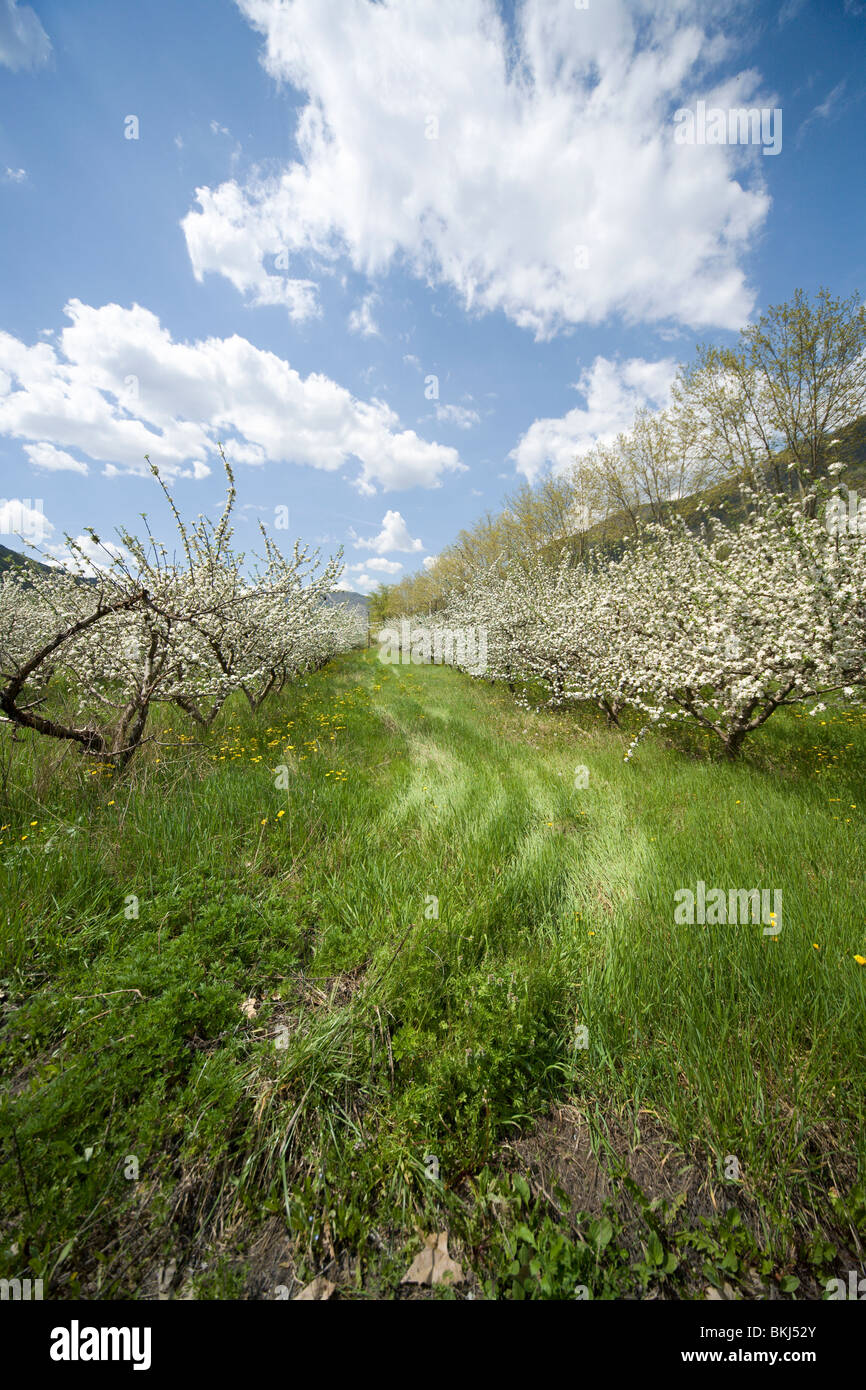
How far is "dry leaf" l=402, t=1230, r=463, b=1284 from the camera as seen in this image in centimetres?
167

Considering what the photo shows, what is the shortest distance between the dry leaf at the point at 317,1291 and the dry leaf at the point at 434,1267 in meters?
0.29

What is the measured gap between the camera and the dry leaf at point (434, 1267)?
1.67m

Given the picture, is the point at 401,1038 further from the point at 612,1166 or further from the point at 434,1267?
the point at 612,1166

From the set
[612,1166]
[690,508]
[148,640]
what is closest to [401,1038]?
[612,1166]

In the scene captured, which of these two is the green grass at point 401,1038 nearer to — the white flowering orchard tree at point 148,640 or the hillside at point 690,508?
the white flowering orchard tree at point 148,640

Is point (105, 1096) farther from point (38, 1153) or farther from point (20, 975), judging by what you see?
point (20, 975)

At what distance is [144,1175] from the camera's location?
1932mm

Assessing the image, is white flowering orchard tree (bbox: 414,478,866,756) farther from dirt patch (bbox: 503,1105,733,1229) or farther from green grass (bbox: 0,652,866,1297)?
dirt patch (bbox: 503,1105,733,1229)

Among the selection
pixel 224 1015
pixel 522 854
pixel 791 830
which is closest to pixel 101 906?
pixel 224 1015

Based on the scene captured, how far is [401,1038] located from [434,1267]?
2.75 feet

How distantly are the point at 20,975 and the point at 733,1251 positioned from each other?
403cm

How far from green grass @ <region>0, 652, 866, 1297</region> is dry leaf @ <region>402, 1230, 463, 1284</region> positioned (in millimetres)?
48

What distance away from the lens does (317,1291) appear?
1.66 meters

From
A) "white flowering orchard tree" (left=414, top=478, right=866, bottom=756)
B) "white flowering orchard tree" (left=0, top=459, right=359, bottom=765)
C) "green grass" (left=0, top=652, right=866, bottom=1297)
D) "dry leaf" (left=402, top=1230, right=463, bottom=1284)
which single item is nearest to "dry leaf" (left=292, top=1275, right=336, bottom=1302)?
"green grass" (left=0, top=652, right=866, bottom=1297)
